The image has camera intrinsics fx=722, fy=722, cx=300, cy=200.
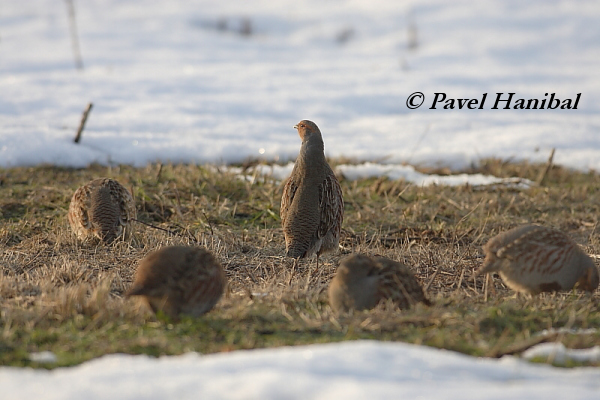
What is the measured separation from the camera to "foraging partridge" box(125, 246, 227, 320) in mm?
3594

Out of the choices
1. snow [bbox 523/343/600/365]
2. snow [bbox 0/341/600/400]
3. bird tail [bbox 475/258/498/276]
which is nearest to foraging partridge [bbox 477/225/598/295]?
bird tail [bbox 475/258/498/276]

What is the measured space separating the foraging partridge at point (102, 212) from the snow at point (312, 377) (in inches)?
131

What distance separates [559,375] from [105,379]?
169 cm

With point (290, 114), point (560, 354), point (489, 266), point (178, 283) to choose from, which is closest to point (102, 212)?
point (178, 283)

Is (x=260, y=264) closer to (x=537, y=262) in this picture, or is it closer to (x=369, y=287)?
(x=369, y=287)

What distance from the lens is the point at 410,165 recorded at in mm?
10672

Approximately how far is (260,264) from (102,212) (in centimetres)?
167

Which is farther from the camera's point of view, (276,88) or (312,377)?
(276,88)

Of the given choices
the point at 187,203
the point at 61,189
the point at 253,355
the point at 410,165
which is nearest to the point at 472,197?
the point at 410,165

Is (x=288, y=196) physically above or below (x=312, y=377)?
above

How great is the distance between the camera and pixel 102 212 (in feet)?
20.2

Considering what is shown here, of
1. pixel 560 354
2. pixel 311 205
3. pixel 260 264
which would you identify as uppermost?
pixel 311 205

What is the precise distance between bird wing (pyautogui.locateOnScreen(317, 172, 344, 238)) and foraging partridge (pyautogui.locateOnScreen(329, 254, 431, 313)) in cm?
178

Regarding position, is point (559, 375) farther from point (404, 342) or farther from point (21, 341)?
point (21, 341)
